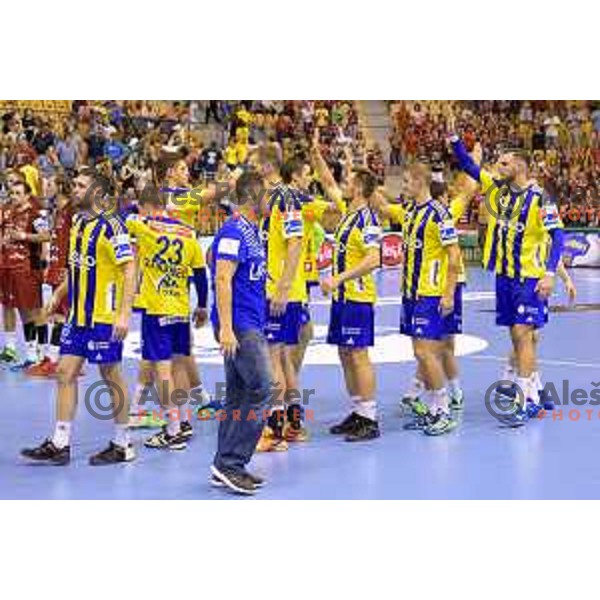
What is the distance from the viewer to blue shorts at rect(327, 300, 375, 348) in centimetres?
771

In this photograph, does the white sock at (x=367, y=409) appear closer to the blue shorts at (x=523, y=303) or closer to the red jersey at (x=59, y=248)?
the blue shorts at (x=523, y=303)

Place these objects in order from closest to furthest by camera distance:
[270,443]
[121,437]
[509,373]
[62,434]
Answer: [62,434]
[121,437]
[270,443]
[509,373]

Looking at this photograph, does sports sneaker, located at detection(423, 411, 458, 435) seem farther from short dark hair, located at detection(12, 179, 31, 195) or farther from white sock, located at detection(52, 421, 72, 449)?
short dark hair, located at detection(12, 179, 31, 195)

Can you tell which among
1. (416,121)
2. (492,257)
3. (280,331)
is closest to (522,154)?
(492,257)

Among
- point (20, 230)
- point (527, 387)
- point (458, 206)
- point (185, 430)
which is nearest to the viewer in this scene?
point (185, 430)

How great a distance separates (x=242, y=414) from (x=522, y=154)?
10.3ft

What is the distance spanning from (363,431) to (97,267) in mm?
2087

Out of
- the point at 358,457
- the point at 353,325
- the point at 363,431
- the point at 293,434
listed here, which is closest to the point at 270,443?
the point at 293,434

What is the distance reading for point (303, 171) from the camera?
7504 mm

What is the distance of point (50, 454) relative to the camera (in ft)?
22.8

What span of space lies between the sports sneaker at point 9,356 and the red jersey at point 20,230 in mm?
795

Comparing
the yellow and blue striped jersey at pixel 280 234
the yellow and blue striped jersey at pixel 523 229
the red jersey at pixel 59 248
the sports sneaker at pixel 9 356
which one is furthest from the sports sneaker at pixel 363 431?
the sports sneaker at pixel 9 356

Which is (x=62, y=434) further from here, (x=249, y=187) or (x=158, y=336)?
(x=249, y=187)

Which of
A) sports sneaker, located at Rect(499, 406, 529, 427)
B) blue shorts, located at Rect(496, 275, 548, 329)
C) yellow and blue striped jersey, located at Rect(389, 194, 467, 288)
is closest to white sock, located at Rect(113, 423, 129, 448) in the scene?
yellow and blue striped jersey, located at Rect(389, 194, 467, 288)
